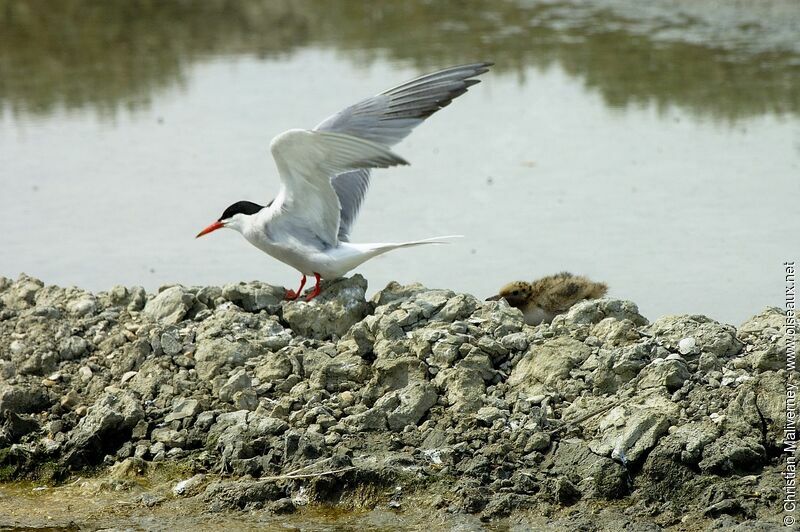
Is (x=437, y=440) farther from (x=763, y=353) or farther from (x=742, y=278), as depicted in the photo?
(x=742, y=278)

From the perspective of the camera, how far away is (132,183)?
39.1 ft

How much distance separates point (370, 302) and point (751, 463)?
259cm

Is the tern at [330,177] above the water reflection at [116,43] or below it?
above

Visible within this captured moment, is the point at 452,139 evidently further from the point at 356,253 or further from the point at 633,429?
→ the point at 633,429

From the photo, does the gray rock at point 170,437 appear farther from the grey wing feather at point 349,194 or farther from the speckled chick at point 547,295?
the speckled chick at point 547,295

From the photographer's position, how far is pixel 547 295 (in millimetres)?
7863

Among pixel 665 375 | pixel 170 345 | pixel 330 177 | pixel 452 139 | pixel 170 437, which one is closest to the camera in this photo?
pixel 665 375

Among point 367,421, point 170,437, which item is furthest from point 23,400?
point 367,421

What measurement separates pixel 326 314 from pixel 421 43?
35.6 ft

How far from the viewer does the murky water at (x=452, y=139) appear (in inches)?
372

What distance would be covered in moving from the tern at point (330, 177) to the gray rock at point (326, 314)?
0.21m

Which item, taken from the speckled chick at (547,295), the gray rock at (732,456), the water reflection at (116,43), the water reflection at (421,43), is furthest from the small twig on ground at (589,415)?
the water reflection at (116,43)

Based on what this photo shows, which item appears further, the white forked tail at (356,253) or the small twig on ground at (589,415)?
the white forked tail at (356,253)

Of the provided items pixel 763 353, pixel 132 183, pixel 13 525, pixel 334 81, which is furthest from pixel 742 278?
pixel 334 81
